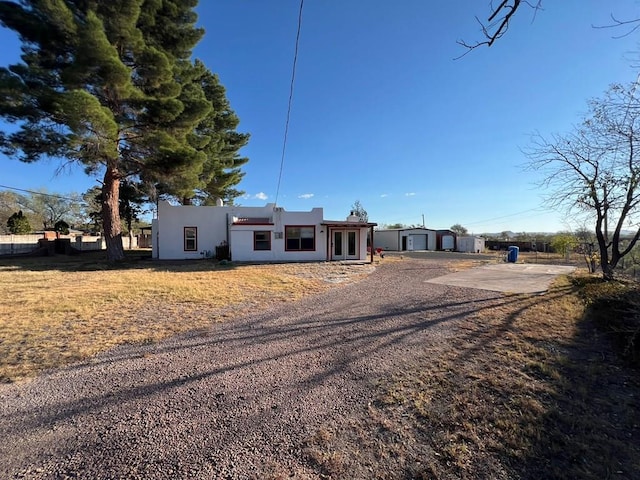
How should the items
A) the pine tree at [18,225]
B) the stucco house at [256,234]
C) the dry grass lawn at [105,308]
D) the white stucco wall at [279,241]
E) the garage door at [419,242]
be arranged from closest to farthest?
the dry grass lawn at [105,308] → the white stucco wall at [279,241] → the stucco house at [256,234] → the pine tree at [18,225] → the garage door at [419,242]

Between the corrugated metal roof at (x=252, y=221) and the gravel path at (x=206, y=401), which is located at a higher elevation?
the corrugated metal roof at (x=252, y=221)

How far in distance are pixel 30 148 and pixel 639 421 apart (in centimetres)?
1850

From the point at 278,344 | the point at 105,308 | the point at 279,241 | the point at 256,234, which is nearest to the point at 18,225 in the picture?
the point at 256,234

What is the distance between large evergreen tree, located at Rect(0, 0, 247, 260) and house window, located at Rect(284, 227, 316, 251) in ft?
→ 18.6

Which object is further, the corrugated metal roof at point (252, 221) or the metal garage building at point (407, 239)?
the metal garage building at point (407, 239)

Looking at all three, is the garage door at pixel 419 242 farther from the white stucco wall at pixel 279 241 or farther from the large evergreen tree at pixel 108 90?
the large evergreen tree at pixel 108 90

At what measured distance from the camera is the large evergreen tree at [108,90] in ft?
36.5

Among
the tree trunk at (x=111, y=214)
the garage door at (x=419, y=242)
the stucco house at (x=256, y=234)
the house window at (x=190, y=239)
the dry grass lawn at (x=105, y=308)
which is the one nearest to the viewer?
the dry grass lawn at (x=105, y=308)

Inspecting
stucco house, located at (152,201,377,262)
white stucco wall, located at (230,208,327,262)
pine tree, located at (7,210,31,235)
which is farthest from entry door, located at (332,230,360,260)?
pine tree, located at (7,210,31,235)

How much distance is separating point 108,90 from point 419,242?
1212 inches

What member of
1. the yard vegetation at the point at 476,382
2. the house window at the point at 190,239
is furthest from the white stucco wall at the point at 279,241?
the yard vegetation at the point at 476,382

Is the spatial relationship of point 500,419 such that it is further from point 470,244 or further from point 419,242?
point 470,244

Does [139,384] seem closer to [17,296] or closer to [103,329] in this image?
[103,329]

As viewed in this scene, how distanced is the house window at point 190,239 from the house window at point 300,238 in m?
5.85
